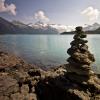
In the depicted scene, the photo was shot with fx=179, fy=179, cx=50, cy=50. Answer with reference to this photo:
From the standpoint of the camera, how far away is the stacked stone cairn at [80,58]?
2456 centimetres

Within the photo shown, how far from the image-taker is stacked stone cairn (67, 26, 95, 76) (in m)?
24.6

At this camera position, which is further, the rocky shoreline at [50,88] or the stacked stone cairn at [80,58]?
the stacked stone cairn at [80,58]

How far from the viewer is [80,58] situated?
25438mm

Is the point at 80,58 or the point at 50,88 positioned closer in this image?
the point at 80,58

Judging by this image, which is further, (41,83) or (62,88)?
(41,83)

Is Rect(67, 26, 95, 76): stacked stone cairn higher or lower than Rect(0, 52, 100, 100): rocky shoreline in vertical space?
higher

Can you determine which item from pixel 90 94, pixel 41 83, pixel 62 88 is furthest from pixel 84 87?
pixel 41 83

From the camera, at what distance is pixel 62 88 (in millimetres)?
23812

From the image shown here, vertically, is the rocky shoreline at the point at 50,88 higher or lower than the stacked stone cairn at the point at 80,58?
lower

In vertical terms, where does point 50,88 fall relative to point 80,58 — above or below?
below

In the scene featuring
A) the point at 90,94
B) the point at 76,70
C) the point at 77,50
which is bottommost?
the point at 90,94

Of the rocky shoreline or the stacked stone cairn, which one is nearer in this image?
the rocky shoreline

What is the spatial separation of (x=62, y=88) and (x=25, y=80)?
21.1 ft

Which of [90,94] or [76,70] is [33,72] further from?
[90,94]
